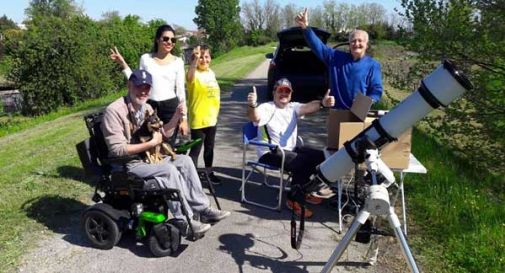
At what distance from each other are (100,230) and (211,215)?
107 cm

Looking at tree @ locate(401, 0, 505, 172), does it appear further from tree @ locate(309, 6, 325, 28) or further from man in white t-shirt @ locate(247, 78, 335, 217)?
tree @ locate(309, 6, 325, 28)

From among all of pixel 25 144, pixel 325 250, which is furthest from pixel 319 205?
pixel 25 144

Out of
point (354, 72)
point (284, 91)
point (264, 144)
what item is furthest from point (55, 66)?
point (354, 72)

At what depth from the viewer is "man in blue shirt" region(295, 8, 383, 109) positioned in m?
4.71

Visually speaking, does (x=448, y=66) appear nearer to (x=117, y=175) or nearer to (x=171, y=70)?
(x=117, y=175)

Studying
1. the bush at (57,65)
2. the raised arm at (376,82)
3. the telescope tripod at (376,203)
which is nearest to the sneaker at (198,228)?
the telescope tripod at (376,203)

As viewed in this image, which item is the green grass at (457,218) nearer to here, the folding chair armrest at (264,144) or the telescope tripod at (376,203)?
the telescope tripod at (376,203)

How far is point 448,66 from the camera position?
2.32 metres

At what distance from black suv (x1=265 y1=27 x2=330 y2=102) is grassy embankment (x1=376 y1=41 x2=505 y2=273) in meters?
4.95

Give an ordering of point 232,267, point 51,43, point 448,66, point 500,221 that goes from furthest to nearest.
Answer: point 51,43 < point 500,221 < point 232,267 < point 448,66

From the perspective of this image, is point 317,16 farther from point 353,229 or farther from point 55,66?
point 353,229

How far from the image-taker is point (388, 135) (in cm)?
261

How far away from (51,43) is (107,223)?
16.8m

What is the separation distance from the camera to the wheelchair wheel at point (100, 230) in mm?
4008
